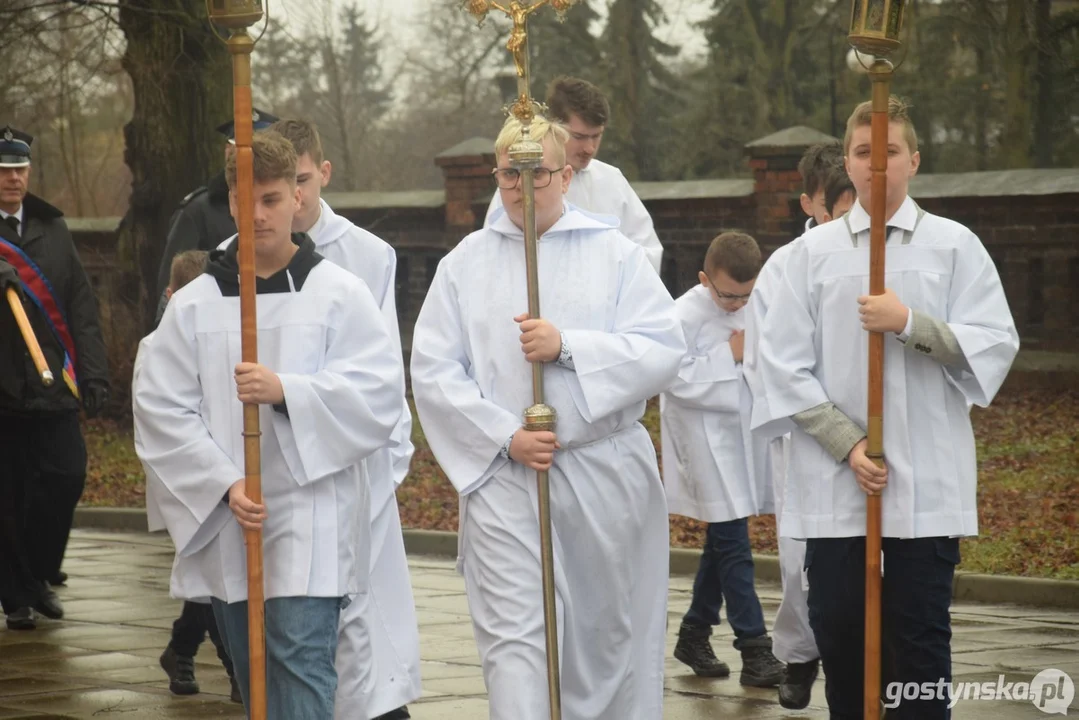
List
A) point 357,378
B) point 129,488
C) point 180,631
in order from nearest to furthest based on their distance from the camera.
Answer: point 357,378 < point 180,631 < point 129,488

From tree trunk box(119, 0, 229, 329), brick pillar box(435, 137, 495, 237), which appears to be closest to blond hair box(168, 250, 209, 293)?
tree trunk box(119, 0, 229, 329)

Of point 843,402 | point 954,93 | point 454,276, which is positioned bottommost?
point 843,402

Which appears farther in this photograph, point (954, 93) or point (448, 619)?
point (954, 93)

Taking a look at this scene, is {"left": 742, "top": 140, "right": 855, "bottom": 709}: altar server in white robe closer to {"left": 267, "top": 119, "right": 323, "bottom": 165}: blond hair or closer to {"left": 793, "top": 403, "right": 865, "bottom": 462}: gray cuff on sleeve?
{"left": 793, "top": 403, "right": 865, "bottom": 462}: gray cuff on sleeve

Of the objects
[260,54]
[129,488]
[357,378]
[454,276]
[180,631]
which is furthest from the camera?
[260,54]

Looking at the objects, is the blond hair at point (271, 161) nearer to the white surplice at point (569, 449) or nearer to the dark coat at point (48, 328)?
the white surplice at point (569, 449)

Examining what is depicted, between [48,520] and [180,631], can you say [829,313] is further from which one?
[48,520]

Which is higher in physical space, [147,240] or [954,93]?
[954,93]


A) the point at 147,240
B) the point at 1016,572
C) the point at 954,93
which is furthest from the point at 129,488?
the point at 954,93

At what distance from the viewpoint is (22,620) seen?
8930 mm

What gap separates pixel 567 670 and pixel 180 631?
96.7 inches

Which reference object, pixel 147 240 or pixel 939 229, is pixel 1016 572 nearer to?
pixel 939 229

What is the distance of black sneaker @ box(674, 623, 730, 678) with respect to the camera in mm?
7398

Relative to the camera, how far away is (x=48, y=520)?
922 centimetres
